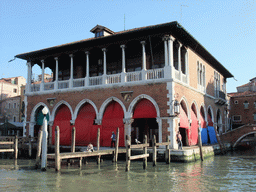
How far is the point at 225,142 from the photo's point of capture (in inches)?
959

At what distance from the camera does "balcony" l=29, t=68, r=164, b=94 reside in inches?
677

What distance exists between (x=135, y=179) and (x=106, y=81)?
9236mm

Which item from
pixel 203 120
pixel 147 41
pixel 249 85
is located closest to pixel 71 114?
pixel 147 41

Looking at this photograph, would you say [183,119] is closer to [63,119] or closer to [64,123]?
[64,123]

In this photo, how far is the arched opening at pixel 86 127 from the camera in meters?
18.9

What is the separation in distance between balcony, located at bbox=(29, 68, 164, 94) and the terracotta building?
2286 cm

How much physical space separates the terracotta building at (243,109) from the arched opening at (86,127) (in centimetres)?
2345

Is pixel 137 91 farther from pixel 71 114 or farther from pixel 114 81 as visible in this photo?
pixel 71 114

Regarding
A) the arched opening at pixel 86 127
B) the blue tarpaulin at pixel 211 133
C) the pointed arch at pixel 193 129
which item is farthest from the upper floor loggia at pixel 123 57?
the blue tarpaulin at pixel 211 133

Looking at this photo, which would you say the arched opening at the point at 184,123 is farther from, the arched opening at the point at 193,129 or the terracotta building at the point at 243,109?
the terracotta building at the point at 243,109

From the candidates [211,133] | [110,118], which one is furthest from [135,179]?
[211,133]

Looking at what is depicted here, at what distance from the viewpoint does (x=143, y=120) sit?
20.2 m

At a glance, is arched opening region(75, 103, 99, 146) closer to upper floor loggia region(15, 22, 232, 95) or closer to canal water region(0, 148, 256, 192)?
upper floor loggia region(15, 22, 232, 95)

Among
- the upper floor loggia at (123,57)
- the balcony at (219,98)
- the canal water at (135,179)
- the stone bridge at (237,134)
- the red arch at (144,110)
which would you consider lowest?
the canal water at (135,179)
